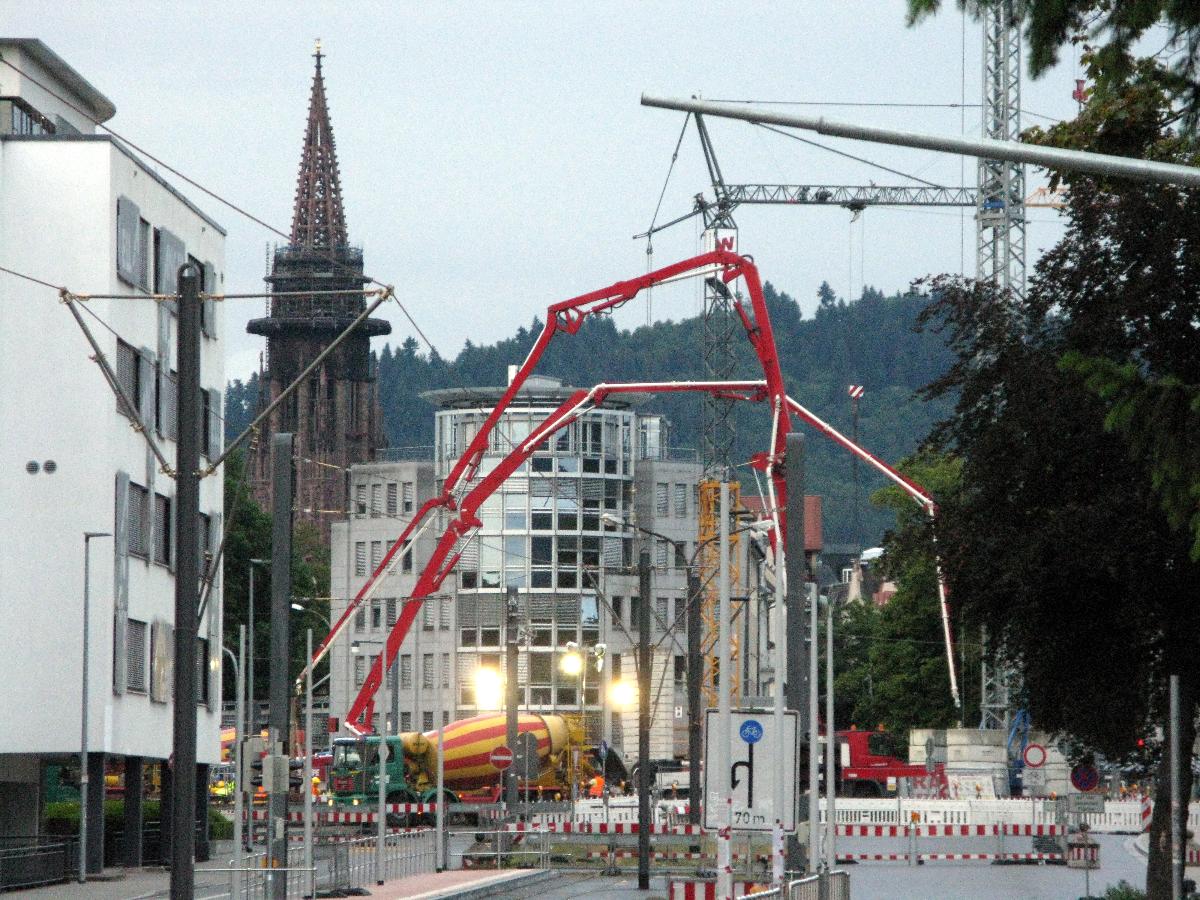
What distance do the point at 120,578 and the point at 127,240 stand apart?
728 centimetres

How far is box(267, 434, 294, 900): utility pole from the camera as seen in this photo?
2964cm

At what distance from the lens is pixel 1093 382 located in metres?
12.9

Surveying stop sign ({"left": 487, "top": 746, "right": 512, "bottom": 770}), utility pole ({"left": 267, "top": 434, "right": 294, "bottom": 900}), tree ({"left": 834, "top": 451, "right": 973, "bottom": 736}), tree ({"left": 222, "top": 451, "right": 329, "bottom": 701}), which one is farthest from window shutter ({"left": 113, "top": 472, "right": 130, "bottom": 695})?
tree ({"left": 222, "top": 451, "right": 329, "bottom": 701})

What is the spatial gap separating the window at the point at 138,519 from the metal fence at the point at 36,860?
689cm

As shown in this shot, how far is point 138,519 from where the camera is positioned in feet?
165

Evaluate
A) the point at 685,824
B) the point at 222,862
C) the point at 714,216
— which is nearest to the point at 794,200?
the point at 714,216

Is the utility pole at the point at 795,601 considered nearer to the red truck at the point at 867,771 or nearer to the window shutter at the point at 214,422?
the window shutter at the point at 214,422

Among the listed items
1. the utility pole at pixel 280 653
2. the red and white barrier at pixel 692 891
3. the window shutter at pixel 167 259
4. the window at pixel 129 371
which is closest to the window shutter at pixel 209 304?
the window shutter at pixel 167 259

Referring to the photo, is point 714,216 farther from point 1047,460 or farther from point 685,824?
point 1047,460

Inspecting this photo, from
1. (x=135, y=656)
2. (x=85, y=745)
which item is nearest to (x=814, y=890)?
(x=85, y=745)

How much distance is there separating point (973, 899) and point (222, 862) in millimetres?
20392

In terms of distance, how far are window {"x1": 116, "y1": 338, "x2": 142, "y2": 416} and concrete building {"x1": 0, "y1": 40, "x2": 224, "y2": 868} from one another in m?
0.05

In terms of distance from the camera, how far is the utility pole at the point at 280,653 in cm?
2964

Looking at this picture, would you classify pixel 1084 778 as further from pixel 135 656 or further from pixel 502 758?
pixel 135 656
